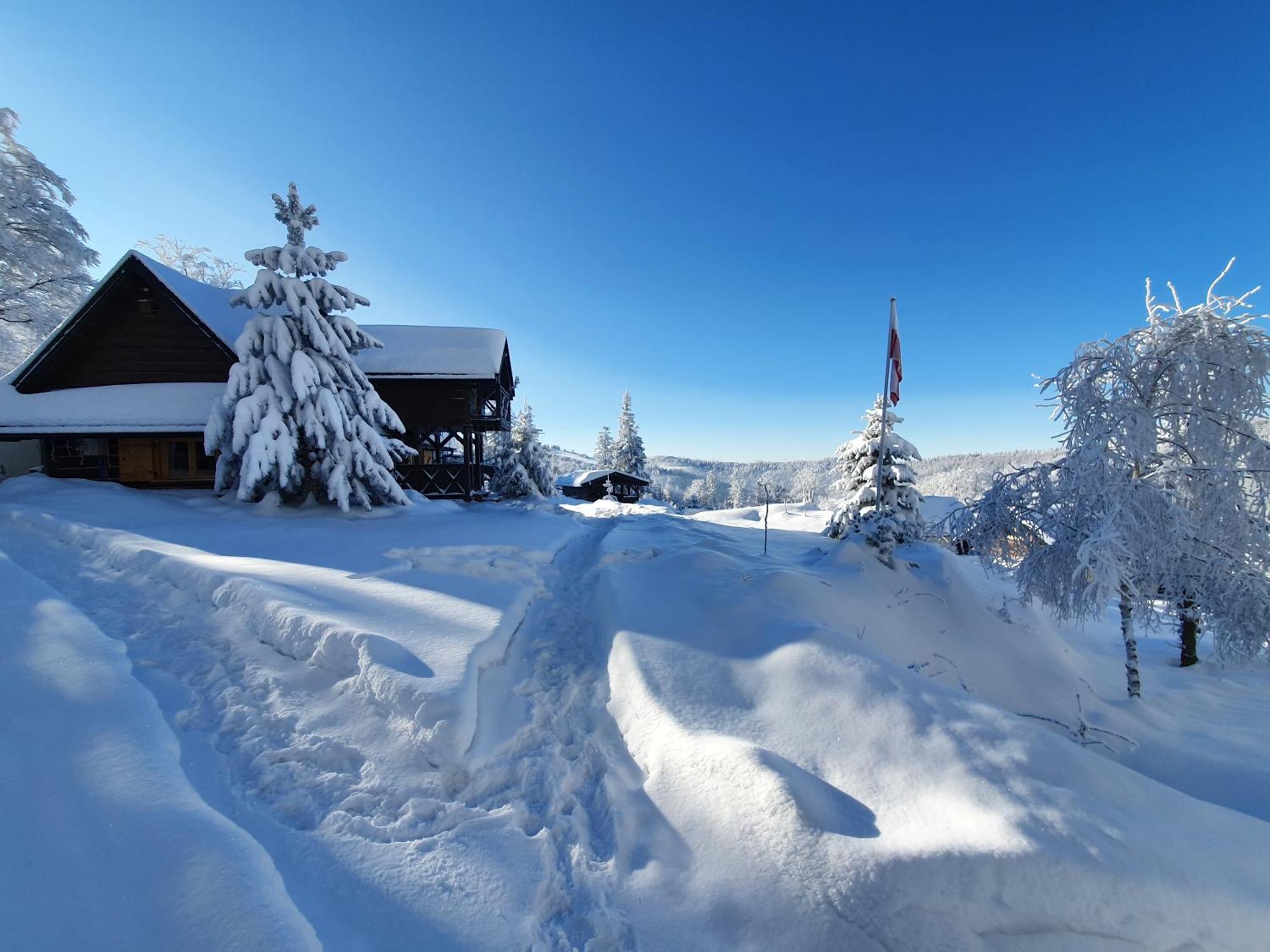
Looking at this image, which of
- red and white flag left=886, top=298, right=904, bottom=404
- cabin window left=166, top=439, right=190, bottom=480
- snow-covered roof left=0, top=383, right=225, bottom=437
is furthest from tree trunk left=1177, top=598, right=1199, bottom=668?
cabin window left=166, top=439, right=190, bottom=480

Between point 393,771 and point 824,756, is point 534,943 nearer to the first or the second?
point 393,771

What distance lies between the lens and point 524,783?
331 cm

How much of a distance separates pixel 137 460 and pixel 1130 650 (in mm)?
25858

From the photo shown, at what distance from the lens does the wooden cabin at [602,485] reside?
38.6 meters

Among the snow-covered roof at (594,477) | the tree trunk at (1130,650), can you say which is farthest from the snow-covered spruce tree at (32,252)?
the tree trunk at (1130,650)

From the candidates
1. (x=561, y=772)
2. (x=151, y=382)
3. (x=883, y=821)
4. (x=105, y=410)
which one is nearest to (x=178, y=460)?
(x=105, y=410)

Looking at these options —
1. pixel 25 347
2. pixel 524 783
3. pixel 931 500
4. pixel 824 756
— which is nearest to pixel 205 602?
pixel 524 783

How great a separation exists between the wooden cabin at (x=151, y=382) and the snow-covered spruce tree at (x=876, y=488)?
42.5 ft

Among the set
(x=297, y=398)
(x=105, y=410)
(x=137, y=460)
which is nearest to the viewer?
(x=297, y=398)

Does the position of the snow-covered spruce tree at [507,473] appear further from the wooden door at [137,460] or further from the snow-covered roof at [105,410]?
the wooden door at [137,460]

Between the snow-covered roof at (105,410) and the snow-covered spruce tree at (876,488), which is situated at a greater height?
the snow-covered roof at (105,410)

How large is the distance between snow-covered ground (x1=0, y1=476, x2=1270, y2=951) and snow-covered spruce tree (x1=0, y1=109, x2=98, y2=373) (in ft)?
56.8

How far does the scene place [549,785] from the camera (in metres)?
3.34

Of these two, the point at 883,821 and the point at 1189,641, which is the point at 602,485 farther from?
the point at 883,821
